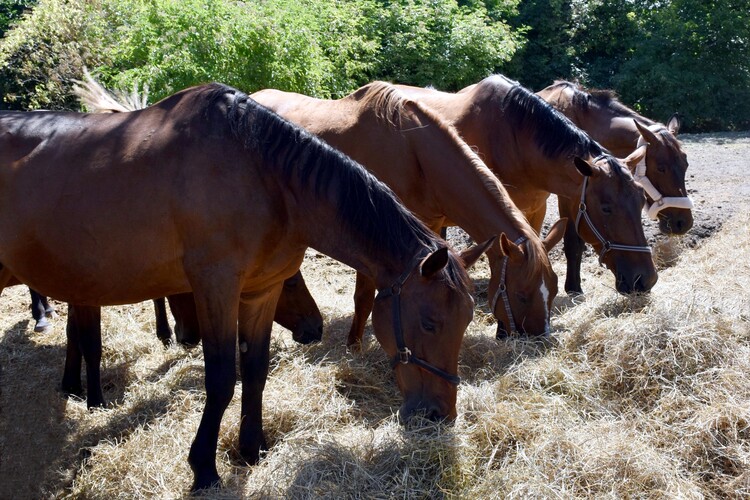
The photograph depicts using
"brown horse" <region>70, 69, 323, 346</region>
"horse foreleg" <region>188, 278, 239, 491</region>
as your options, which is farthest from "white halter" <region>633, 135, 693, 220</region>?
"horse foreleg" <region>188, 278, 239, 491</region>

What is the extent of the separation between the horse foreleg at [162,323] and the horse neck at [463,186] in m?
2.51

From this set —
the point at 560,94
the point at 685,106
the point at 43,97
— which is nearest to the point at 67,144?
the point at 560,94

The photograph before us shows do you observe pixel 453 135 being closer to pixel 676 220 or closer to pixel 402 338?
pixel 402 338

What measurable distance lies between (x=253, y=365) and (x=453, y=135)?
201 centimetres

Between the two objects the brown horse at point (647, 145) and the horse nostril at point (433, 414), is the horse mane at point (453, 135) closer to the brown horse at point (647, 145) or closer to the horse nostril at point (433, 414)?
the horse nostril at point (433, 414)

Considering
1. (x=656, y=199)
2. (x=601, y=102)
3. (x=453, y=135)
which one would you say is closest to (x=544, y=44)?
(x=601, y=102)

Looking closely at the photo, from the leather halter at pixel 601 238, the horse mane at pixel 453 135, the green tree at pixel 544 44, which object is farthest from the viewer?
the green tree at pixel 544 44

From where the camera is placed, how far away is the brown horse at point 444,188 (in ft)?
14.4

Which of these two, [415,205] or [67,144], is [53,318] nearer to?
[67,144]

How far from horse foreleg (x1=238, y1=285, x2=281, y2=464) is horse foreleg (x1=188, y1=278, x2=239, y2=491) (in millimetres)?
276

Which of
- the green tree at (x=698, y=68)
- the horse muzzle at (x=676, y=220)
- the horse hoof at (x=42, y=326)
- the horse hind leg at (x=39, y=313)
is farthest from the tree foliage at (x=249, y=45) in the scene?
the horse muzzle at (x=676, y=220)

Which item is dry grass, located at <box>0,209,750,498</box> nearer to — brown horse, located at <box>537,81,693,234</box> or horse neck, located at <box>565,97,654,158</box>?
brown horse, located at <box>537,81,693,234</box>

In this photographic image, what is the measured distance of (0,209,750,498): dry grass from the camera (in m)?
3.32

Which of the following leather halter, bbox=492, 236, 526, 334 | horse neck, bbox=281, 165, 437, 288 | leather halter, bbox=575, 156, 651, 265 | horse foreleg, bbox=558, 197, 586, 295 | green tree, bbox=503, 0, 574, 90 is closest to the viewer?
horse neck, bbox=281, 165, 437, 288
